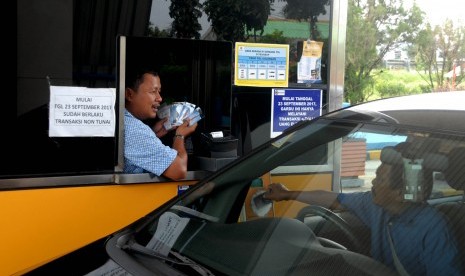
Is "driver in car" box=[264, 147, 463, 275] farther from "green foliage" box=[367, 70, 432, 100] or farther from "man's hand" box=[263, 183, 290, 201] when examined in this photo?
"green foliage" box=[367, 70, 432, 100]

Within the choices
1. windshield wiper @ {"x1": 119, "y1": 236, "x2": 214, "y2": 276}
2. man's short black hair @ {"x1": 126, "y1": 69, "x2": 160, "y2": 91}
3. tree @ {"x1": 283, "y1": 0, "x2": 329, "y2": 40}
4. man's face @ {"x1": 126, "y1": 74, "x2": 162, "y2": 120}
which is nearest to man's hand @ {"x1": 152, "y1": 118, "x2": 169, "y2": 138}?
man's face @ {"x1": 126, "y1": 74, "x2": 162, "y2": 120}

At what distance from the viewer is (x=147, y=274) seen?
7.06 feet

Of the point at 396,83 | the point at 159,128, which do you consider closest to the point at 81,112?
the point at 159,128

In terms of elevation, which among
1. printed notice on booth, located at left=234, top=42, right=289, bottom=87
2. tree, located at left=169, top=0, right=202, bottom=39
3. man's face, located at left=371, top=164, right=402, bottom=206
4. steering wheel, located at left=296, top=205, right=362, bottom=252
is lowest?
steering wheel, located at left=296, top=205, right=362, bottom=252

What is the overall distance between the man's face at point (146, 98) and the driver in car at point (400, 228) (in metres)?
2.19

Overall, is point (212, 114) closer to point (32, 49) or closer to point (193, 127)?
point (193, 127)

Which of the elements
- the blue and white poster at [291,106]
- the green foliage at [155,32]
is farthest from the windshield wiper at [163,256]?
the blue and white poster at [291,106]

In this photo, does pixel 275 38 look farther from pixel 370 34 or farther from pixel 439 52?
pixel 439 52

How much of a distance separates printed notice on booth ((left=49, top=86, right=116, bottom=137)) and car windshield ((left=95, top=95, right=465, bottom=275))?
4.80 ft

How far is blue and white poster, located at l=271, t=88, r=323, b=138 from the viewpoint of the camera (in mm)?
4582

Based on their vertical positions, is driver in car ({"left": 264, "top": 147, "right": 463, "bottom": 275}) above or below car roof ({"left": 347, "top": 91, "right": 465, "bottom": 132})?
below

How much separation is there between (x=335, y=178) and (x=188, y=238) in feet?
2.16

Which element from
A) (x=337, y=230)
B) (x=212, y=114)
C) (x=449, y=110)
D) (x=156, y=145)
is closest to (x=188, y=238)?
(x=337, y=230)

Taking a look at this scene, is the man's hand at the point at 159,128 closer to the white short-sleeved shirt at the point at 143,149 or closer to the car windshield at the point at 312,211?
the white short-sleeved shirt at the point at 143,149
